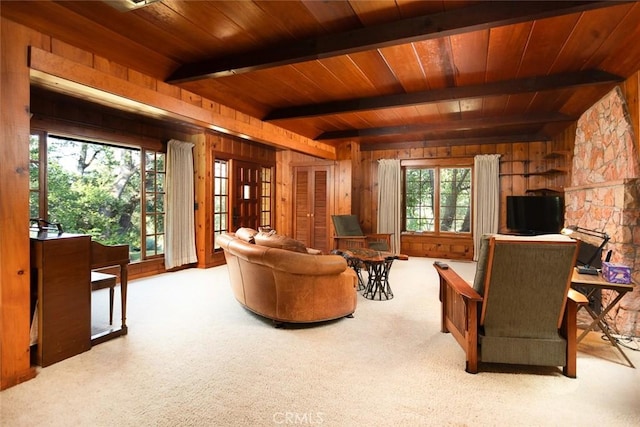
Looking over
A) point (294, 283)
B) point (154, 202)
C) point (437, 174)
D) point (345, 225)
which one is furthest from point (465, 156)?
point (154, 202)

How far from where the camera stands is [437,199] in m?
7.00

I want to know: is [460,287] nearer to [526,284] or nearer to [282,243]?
[526,284]

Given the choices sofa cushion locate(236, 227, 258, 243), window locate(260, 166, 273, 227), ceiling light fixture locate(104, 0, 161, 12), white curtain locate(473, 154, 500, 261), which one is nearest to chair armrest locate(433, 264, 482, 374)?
sofa cushion locate(236, 227, 258, 243)

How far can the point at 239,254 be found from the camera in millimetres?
3186

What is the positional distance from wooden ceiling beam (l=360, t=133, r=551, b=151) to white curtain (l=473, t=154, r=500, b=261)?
0.32 m

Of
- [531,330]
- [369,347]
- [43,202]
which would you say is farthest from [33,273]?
[531,330]

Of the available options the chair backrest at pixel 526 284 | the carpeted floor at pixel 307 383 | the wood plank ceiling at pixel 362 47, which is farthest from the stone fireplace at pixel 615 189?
the chair backrest at pixel 526 284

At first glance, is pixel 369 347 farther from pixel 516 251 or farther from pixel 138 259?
pixel 138 259

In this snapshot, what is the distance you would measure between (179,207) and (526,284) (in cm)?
489

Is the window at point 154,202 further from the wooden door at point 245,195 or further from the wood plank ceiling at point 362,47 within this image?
the wood plank ceiling at point 362,47

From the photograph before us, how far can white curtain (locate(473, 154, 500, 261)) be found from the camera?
21.1 ft

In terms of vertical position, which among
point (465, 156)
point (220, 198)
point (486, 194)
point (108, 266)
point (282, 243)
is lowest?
point (108, 266)

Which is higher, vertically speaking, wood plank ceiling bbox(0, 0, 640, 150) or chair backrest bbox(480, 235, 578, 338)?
wood plank ceiling bbox(0, 0, 640, 150)

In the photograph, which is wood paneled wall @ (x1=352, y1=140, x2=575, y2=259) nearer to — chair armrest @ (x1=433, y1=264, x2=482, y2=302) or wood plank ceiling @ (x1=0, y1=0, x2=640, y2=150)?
wood plank ceiling @ (x1=0, y1=0, x2=640, y2=150)
